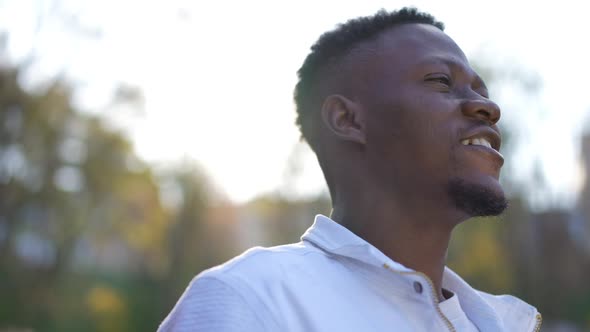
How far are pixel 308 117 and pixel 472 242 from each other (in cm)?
2316

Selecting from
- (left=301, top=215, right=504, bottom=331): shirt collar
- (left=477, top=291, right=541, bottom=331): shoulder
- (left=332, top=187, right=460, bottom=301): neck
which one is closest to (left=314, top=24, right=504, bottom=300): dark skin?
(left=332, top=187, right=460, bottom=301): neck

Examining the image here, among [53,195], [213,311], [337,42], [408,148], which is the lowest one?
[53,195]

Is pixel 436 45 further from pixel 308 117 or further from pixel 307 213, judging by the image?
pixel 307 213

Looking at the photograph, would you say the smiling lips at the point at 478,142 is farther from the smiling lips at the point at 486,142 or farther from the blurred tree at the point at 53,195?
the blurred tree at the point at 53,195

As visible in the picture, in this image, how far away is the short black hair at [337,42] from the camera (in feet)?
8.66

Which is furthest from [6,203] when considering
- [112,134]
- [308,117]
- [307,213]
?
[308,117]

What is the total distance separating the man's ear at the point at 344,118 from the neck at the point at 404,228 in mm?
225

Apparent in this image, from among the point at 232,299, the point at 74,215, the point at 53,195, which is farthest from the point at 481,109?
the point at 74,215

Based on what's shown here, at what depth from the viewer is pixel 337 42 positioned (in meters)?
2.68

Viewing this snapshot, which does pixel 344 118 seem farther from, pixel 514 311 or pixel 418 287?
pixel 514 311

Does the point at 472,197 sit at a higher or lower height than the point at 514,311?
higher

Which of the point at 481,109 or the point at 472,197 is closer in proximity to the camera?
the point at 472,197

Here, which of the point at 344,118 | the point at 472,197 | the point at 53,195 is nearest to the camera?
the point at 472,197

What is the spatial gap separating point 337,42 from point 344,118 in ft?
1.23
